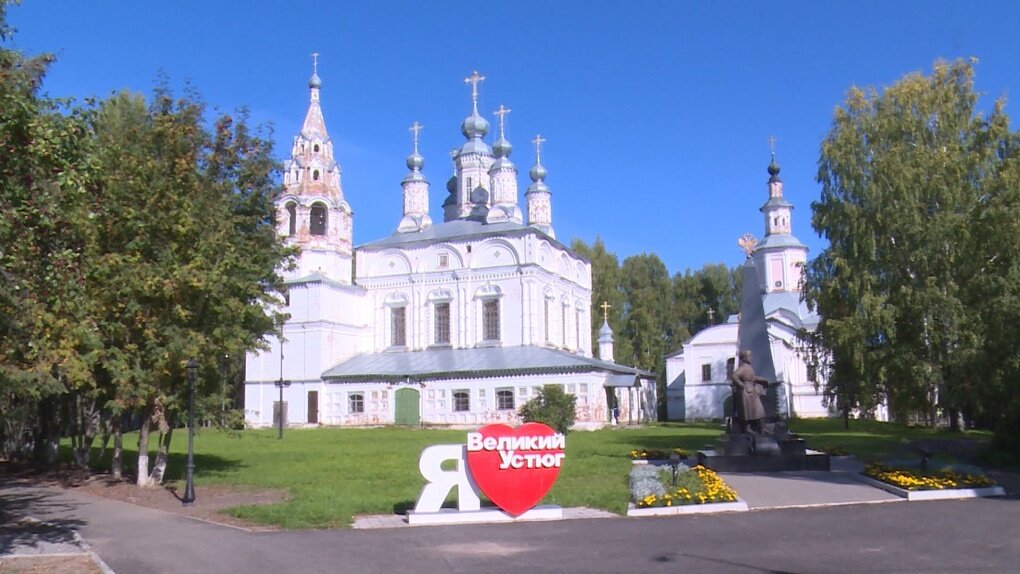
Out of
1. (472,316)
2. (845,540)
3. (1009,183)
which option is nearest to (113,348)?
(845,540)

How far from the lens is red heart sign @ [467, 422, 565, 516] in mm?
12438

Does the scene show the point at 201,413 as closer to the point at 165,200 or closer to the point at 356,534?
the point at 165,200

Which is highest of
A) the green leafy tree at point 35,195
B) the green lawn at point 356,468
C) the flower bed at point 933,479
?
the green leafy tree at point 35,195

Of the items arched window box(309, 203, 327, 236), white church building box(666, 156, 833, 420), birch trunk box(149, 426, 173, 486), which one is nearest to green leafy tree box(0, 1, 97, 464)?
birch trunk box(149, 426, 173, 486)

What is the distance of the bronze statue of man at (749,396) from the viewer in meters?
17.9

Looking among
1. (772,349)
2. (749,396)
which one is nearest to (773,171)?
(772,349)

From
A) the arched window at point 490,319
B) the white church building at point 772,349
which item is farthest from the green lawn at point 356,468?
the white church building at point 772,349

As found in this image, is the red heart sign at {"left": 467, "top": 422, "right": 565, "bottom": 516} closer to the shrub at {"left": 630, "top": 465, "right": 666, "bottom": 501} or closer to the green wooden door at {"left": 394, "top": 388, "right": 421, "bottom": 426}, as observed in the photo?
the shrub at {"left": 630, "top": 465, "right": 666, "bottom": 501}

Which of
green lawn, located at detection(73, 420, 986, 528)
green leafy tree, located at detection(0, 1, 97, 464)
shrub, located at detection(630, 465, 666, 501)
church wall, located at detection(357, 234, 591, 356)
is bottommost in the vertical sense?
green lawn, located at detection(73, 420, 986, 528)

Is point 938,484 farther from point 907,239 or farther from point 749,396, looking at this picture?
point 907,239

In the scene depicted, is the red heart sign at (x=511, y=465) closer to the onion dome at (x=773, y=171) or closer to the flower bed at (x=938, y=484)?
the flower bed at (x=938, y=484)

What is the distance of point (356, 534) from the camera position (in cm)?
1135

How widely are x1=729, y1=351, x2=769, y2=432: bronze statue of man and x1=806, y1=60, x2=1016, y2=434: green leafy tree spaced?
6803 millimetres

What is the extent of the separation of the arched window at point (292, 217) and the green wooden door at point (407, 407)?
1144cm
